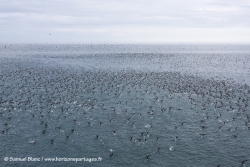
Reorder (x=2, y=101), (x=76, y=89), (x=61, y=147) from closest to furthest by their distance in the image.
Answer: (x=61, y=147) → (x=2, y=101) → (x=76, y=89)

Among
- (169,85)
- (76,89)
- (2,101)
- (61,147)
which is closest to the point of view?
(61,147)

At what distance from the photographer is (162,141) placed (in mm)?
47062

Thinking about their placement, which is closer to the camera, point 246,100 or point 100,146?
point 100,146

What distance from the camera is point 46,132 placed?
50625mm

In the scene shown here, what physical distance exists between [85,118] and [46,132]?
11242 millimetres

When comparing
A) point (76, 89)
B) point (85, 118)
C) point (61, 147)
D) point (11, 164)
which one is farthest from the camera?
point (76, 89)

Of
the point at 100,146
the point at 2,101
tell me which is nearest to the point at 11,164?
the point at 100,146

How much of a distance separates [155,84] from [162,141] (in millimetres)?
47543

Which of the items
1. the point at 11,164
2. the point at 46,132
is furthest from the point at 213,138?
the point at 11,164

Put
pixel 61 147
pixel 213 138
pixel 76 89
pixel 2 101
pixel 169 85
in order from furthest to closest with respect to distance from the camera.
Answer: pixel 169 85 < pixel 76 89 < pixel 2 101 < pixel 213 138 < pixel 61 147

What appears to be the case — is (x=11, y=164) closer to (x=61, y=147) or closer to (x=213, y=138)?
(x=61, y=147)

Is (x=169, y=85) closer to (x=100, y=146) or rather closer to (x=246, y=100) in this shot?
(x=246, y=100)

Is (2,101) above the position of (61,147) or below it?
above

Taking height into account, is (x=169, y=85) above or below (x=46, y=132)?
above
